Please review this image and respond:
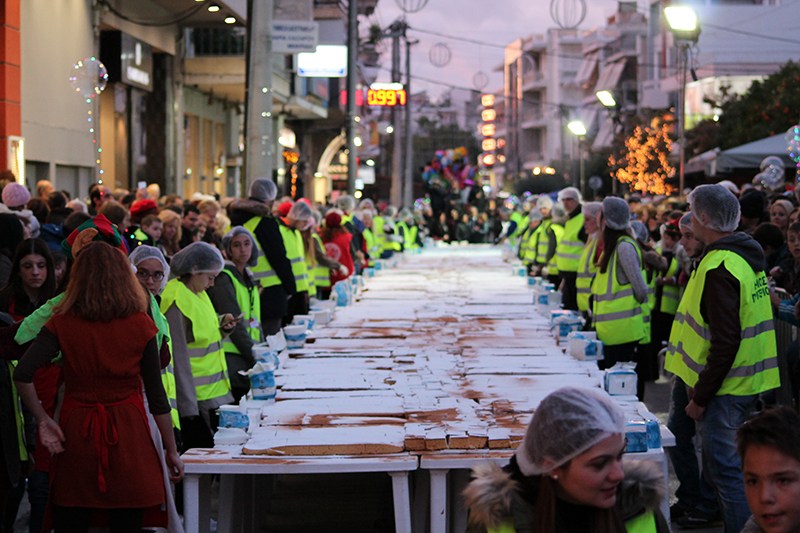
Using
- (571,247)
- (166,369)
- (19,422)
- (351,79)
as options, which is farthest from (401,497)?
(351,79)

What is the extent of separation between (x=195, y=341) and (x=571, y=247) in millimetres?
11378

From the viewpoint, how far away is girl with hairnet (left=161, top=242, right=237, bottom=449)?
835 centimetres

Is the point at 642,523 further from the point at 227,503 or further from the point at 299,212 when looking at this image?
the point at 299,212

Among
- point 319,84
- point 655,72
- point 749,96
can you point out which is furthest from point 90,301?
point 655,72

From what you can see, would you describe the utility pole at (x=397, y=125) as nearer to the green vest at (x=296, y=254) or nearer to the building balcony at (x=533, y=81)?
the green vest at (x=296, y=254)

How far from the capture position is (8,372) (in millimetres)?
7516

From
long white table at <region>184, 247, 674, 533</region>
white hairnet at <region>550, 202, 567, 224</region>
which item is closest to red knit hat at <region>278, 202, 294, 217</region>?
long white table at <region>184, 247, 674, 533</region>

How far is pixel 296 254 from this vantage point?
15797mm

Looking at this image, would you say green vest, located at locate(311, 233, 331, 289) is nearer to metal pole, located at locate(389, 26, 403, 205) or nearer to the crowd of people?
the crowd of people

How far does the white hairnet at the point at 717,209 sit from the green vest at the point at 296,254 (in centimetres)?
796

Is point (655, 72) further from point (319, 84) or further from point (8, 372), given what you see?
point (8, 372)

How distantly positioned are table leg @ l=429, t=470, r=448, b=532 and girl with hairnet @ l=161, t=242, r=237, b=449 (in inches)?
82.4

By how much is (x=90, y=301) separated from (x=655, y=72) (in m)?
71.4

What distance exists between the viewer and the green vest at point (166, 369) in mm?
6992
